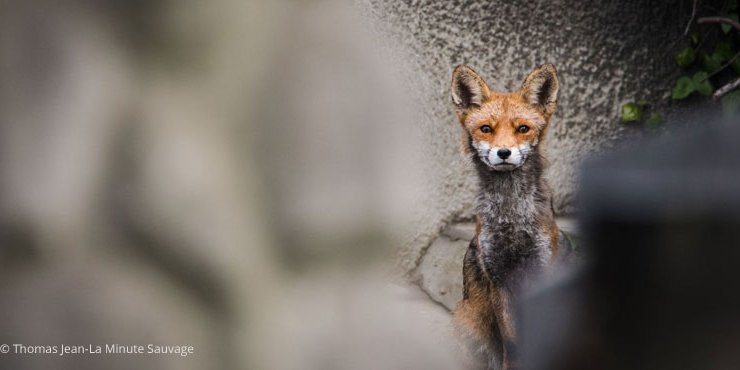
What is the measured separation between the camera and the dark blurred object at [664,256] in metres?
1.19

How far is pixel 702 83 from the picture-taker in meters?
3.31

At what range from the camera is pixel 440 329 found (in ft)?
10.6

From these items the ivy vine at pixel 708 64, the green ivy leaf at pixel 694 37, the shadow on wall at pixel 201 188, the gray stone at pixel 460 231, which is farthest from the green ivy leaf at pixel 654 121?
the shadow on wall at pixel 201 188

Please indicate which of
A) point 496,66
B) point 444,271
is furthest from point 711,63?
point 444,271

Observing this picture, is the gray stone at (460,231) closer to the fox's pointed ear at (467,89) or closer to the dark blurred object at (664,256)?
the fox's pointed ear at (467,89)

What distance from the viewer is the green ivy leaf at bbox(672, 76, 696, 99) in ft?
10.8

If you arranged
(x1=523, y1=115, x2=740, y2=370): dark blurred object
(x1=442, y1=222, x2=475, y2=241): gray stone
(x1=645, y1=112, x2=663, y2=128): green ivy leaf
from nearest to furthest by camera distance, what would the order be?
(x1=523, y1=115, x2=740, y2=370): dark blurred object < (x1=442, y1=222, x2=475, y2=241): gray stone < (x1=645, y1=112, x2=663, y2=128): green ivy leaf

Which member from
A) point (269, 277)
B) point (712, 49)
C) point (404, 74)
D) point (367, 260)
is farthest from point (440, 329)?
point (712, 49)

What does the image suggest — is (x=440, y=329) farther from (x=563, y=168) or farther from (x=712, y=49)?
(x=712, y=49)

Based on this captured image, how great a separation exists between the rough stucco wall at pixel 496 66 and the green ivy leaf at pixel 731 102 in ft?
1.04

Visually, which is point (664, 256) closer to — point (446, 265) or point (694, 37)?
point (446, 265)

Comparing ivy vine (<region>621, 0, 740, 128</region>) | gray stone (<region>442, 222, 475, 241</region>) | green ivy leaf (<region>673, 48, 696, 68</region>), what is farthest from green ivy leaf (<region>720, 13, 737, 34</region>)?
gray stone (<region>442, 222, 475, 241</region>)

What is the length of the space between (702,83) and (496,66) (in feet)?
2.32

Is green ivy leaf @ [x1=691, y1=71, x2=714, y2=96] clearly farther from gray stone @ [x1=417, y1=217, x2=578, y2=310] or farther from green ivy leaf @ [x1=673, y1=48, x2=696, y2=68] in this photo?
gray stone @ [x1=417, y1=217, x2=578, y2=310]
